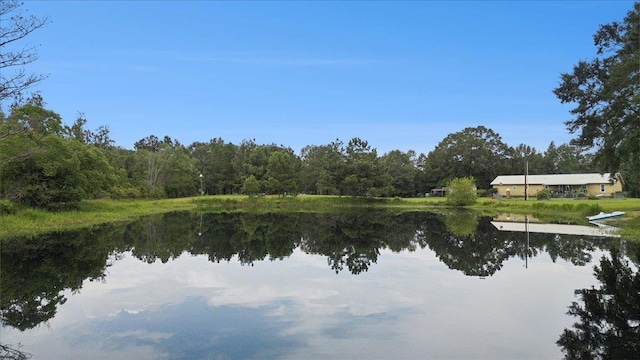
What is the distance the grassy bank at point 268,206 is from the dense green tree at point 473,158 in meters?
20.9

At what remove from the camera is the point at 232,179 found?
8200cm

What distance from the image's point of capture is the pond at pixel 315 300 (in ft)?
20.7

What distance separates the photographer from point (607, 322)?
7.25 m

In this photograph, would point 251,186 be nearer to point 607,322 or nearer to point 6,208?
point 6,208

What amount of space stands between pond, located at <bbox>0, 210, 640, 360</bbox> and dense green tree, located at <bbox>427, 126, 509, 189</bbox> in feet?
198

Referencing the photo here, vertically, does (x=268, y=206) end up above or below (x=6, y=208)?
below

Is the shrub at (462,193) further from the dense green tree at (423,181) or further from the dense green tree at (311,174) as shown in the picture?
the dense green tree at (311,174)

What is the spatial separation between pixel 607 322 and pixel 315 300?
17.2 feet

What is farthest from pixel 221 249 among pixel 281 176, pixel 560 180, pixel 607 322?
pixel 560 180

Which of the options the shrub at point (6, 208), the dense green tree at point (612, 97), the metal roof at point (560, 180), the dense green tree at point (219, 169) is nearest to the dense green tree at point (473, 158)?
the metal roof at point (560, 180)

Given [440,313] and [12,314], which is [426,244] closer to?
[440,313]

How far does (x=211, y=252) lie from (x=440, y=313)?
436 inches

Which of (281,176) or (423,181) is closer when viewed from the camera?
(281,176)

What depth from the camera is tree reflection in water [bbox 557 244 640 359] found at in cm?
599
